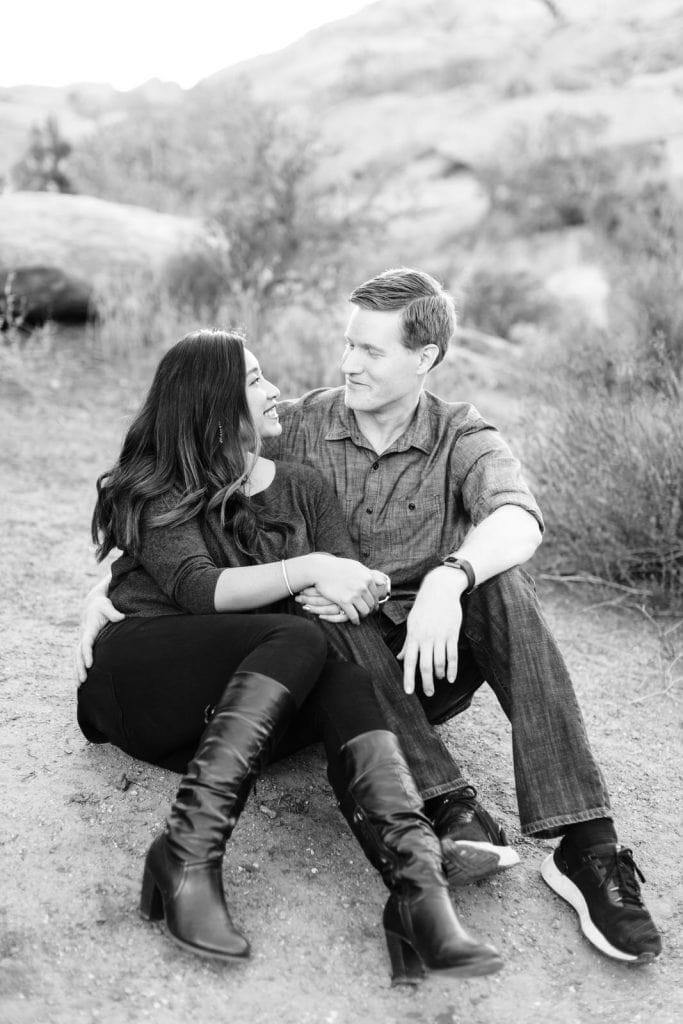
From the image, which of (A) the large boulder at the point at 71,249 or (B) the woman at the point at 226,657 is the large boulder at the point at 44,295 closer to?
(A) the large boulder at the point at 71,249

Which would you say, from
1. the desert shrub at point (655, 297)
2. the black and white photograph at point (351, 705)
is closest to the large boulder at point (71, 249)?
the black and white photograph at point (351, 705)

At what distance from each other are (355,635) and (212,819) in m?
0.65

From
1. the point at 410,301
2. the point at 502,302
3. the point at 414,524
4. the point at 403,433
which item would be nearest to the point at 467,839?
the point at 414,524

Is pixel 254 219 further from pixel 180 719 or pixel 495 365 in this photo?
pixel 180 719

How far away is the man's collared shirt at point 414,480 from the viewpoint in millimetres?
2979

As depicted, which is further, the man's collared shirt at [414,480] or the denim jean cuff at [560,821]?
the man's collared shirt at [414,480]

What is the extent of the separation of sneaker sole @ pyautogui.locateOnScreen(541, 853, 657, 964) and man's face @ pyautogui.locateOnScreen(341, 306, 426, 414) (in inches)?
53.7

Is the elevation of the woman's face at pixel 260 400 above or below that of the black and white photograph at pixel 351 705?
above

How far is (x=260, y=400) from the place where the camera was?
287 centimetres

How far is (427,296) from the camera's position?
10.3ft

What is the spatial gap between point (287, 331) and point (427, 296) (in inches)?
191

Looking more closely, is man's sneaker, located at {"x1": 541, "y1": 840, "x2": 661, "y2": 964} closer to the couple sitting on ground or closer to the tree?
the couple sitting on ground

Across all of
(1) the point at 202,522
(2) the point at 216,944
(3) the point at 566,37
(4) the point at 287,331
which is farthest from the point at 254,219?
(3) the point at 566,37

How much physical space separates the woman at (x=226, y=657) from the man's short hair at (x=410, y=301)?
0.43 meters
